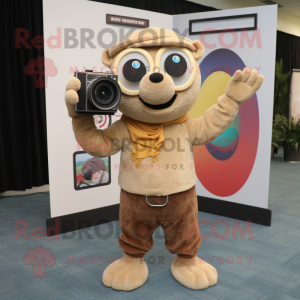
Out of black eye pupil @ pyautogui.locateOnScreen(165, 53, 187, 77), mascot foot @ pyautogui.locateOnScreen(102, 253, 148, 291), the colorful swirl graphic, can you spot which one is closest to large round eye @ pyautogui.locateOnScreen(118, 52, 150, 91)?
black eye pupil @ pyautogui.locateOnScreen(165, 53, 187, 77)

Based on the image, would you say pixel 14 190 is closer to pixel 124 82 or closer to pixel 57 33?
pixel 57 33

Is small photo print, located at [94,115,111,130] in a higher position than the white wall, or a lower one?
lower

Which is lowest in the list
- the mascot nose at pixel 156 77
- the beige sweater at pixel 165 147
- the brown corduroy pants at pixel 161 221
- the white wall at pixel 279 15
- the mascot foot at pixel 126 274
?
the mascot foot at pixel 126 274

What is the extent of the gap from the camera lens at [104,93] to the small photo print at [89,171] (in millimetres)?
1369

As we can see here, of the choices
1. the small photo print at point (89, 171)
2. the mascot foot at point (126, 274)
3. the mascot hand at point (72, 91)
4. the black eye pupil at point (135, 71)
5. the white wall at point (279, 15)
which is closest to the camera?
the mascot hand at point (72, 91)

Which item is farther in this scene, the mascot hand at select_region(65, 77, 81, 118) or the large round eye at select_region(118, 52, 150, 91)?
the large round eye at select_region(118, 52, 150, 91)

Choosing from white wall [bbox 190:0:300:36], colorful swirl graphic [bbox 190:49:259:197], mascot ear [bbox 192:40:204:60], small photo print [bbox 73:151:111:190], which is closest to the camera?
mascot ear [bbox 192:40:204:60]

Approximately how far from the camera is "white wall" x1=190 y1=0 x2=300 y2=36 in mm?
6094

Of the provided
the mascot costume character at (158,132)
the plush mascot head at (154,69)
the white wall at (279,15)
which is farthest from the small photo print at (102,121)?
the white wall at (279,15)

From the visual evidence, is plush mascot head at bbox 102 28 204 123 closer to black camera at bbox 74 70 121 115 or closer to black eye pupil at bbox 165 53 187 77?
black eye pupil at bbox 165 53 187 77

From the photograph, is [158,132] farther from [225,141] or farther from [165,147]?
[225,141]

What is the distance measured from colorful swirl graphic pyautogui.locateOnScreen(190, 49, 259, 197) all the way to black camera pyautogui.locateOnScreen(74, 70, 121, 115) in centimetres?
173

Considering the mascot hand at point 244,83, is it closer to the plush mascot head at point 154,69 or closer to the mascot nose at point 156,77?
the plush mascot head at point 154,69

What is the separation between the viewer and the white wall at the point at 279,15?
6094mm
